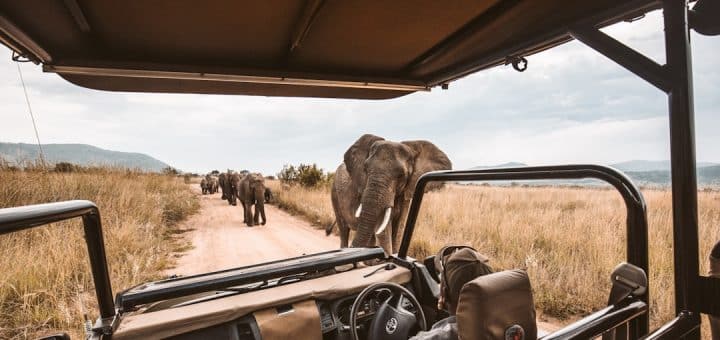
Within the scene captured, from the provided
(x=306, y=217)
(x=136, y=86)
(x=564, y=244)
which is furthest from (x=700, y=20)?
(x=306, y=217)

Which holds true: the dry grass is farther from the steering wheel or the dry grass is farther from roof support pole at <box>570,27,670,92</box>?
roof support pole at <box>570,27,670,92</box>

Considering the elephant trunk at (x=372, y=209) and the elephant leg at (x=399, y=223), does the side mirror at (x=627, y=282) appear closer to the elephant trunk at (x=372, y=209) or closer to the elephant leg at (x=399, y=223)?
the elephant trunk at (x=372, y=209)

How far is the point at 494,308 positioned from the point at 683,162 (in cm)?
119

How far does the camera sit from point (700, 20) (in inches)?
61.4

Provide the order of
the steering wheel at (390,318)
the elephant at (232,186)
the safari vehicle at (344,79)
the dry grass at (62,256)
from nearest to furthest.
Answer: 1. the safari vehicle at (344,79)
2. the steering wheel at (390,318)
3. the dry grass at (62,256)
4. the elephant at (232,186)

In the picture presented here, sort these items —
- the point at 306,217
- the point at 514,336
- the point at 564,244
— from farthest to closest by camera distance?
the point at 306,217, the point at 564,244, the point at 514,336

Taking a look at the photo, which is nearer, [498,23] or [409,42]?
[498,23]

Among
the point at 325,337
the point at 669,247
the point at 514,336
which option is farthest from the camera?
the point at 669,247

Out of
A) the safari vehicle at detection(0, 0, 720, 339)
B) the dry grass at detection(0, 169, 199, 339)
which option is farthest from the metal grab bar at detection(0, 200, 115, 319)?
the dry grass at detection(0, 169, 199, 339)

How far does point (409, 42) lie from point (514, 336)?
224 cm

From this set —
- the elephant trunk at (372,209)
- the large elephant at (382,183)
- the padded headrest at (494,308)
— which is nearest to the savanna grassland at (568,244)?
the large elephant at (382,183)

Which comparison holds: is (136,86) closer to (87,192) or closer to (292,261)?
(292,261)

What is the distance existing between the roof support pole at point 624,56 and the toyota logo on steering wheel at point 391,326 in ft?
5.56

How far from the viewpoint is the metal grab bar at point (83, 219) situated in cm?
99
